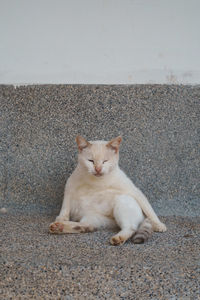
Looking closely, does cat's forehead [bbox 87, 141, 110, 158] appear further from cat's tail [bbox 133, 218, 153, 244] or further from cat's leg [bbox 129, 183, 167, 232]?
cat's tail [bbox 133, 218, 153, 244]

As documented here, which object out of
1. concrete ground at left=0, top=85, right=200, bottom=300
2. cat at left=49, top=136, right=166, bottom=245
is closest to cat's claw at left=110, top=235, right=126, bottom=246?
cat at left=49, top=136, right=166, bottom=245

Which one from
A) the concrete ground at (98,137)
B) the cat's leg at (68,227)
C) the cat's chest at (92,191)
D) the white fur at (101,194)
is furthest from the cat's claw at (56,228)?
the concrete ground at (98,137)

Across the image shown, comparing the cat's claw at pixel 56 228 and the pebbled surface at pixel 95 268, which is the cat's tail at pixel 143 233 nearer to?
the pebbled surface at pixel 95 268

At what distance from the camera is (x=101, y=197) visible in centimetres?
163

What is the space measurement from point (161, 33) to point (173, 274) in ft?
4.35

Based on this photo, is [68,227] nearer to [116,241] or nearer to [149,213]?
[116,241]

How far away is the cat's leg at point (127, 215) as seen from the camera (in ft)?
4.63

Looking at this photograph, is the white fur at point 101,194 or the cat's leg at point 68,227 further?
the white fur at point 101,194

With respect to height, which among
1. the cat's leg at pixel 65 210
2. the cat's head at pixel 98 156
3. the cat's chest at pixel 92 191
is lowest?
the cat's leg at pixel 65 210

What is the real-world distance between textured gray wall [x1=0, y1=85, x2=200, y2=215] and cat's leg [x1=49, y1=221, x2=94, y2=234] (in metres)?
0.48

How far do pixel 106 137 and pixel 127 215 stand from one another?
0.58m

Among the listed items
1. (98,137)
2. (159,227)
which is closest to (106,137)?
(98,137)

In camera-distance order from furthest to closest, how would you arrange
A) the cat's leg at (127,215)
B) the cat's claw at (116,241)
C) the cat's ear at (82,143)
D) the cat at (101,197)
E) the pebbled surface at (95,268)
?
the cat's ear at (82,143) → the cat at (101,197) → the cat's leg at (127,215) → the cat's claw at (116,241) → the pebbled surface at (95,268)

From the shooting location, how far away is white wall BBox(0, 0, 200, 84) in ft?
6.43
